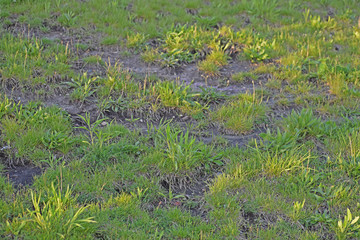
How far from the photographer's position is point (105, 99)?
5660 millimetres

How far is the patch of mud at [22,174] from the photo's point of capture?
14.2ft

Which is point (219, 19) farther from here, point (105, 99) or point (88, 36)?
point (105, 99)

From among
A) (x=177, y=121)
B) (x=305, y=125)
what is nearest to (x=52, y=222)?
(x=177, y=121)

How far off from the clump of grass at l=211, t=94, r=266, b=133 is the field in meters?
0.02

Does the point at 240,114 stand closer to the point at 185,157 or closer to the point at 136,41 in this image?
the point at 185,157

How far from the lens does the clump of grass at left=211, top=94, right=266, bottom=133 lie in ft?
17.8

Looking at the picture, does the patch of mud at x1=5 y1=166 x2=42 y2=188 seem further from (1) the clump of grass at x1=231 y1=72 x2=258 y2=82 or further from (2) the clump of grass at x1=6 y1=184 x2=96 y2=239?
(1) the clump of grass at x1=231 y1=72 x2=258 y2=82

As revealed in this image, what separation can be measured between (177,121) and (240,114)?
86cm

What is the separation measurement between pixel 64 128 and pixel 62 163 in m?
0.74

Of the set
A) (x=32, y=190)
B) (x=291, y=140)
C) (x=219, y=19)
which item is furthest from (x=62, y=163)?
(x=219, y=19)

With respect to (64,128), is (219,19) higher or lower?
higher

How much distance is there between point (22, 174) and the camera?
4.46 meters

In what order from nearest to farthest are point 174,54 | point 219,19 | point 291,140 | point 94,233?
1. point 94,233
2. point 291,140
3. point 174,54
4. point 219,19

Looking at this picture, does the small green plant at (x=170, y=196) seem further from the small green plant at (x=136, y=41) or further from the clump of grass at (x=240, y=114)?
the small green plant at (x=136, y=41)
